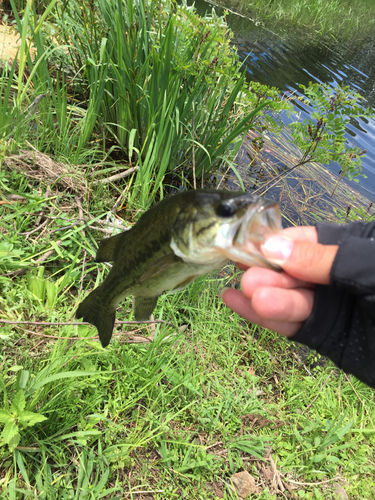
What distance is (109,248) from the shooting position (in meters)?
1.85

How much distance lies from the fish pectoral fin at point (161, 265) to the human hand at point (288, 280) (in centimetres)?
36

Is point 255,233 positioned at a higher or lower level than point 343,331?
higher

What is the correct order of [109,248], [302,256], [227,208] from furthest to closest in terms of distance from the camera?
1. [109,248]
2. [227,208]
3. [302,256]

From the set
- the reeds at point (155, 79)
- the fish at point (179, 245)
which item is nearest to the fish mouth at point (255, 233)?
the fish at point (179, 245)

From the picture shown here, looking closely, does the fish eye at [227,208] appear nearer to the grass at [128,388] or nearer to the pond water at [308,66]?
the grass at [128,388]

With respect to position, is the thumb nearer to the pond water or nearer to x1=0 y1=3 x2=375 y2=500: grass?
x1=0 y1=3 x2=375 y2=500: grass

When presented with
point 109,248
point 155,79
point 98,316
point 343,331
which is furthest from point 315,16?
point 98,316

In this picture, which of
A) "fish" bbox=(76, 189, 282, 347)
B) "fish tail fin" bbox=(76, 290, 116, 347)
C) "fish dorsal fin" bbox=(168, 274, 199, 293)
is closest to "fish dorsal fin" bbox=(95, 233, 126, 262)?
"fish" bbox=(76, 189, 282, 347)

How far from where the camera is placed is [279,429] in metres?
2.61

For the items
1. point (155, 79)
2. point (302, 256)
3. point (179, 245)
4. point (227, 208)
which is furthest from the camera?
point (155, 79)

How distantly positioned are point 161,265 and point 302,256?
2.15ft

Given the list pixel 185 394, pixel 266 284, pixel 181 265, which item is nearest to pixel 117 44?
pixel 181 265

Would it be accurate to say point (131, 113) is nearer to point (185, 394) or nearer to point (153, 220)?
point (153, 220)

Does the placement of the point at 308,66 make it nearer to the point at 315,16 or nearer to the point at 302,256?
the point at 315,16
